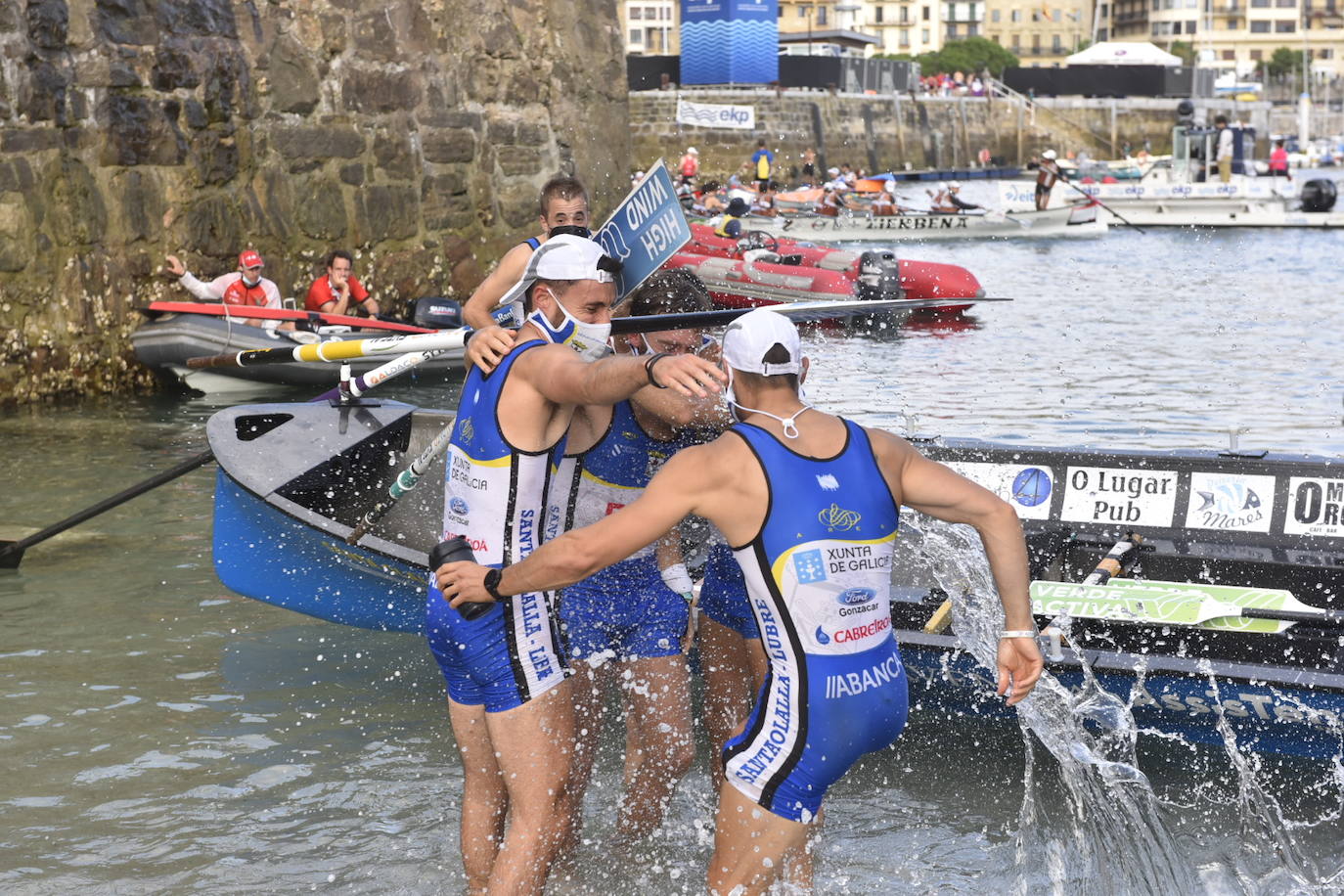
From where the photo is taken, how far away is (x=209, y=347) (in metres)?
13.8

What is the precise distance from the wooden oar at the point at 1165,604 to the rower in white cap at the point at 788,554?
2.23 metres

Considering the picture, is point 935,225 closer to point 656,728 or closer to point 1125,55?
point 656,728

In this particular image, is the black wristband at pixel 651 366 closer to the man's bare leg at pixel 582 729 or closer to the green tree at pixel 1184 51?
the man's bare leg at pixel 582 729

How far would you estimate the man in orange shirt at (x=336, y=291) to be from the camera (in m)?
15.0

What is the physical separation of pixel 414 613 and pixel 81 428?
6.68 metres

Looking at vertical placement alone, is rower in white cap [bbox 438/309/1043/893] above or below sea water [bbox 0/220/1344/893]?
above

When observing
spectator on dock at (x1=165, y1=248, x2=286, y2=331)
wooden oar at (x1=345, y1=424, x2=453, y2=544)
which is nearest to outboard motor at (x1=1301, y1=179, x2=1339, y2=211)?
spectator on dock at (x1=165, y1=248, x2=286, y2=331)

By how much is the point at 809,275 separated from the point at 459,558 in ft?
53.6

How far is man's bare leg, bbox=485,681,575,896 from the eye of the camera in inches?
166

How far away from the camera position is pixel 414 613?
7.49 m

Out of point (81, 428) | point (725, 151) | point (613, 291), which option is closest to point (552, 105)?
point (81, 428)

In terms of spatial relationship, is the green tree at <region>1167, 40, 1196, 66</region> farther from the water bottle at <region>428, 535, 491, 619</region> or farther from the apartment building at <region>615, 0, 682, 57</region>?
the water bottle at <region>428, 535, 491, 619</region>

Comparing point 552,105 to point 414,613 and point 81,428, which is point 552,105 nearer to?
point 81,428

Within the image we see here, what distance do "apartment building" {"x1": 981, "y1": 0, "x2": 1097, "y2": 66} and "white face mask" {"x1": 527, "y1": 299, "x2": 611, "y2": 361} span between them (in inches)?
5349
